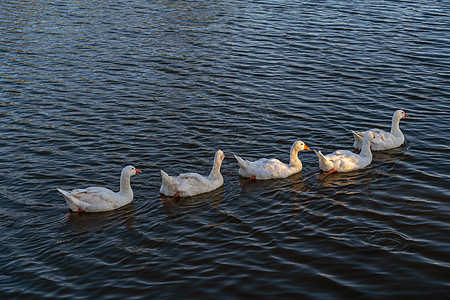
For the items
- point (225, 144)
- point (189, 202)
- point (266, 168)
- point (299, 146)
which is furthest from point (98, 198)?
point (299, 146)

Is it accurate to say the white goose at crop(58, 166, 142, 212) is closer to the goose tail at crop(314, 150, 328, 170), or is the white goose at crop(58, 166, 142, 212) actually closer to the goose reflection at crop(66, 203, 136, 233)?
the goose reflection at crop(66, 203, 136, 233)

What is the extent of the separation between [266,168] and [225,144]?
243cm

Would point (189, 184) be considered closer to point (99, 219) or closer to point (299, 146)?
point (99, 219)

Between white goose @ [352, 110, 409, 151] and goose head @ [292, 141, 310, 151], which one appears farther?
white goose @ [352, 110, 409, 151]

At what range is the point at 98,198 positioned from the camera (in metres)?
13.3

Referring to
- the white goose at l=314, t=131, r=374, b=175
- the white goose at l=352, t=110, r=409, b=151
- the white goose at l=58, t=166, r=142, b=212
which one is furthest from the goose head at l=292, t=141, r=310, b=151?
the white goose at l=58, t=166, r=142, b=212

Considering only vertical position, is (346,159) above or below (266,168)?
above

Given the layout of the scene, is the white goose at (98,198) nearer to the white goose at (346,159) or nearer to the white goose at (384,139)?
the white goose at (346,159)

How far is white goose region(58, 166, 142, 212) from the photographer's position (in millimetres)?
13148

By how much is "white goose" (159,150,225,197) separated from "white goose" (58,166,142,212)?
3.01ft

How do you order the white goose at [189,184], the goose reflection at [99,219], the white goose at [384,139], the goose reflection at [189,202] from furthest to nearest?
the white goose at [384,139]
the white goose at [189,184]
the goose reflection at [189,202]
the goose reflection at [99,219]

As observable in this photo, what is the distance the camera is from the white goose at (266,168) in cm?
1458

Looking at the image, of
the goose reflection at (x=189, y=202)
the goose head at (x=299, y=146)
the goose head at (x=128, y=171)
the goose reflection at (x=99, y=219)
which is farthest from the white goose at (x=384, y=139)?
the goose reflection at (x=99, y=219)

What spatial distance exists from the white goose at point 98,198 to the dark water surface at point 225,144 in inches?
11.2
